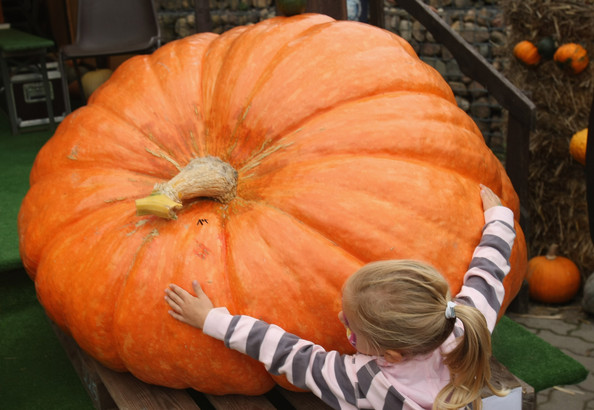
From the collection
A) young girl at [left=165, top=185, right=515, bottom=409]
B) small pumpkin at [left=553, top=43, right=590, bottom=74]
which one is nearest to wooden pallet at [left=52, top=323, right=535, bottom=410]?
young girl at [left=165, top=185, right=515, bottom=409]

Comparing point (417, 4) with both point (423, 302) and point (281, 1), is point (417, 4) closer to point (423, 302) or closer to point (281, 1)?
point (281, 1)

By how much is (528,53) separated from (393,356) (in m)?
3.40

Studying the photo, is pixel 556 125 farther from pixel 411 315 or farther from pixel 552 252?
pixel 411 315

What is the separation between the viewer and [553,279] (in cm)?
374

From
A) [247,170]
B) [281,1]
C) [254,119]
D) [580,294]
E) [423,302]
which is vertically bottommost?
[580,294]

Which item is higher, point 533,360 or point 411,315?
point 411,315

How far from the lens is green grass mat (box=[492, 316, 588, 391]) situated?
229 centimetres

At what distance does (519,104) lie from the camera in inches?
116

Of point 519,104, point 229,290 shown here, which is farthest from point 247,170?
point 519,104

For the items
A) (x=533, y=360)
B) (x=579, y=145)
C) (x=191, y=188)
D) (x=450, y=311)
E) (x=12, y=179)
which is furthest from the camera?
(x=579, y=145)

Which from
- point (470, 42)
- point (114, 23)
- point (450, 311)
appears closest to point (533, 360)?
point (450, 311)

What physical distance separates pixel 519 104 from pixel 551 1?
145cm

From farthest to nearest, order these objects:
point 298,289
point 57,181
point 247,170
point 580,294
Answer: point 580,294 < point 57,181 < point 247,170 < point 298,289

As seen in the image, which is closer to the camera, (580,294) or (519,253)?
(519,253)
